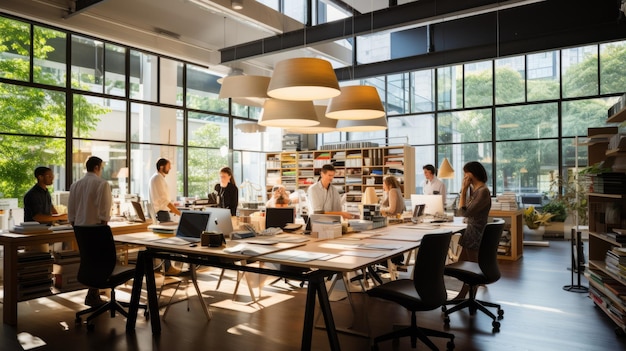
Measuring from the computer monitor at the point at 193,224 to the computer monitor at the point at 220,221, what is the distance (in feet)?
0.21

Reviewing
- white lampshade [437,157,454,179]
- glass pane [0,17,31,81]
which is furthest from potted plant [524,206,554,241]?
glass pane [0,17,31,81]

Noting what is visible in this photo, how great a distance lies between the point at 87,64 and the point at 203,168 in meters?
3.74

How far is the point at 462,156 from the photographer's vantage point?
488 inches

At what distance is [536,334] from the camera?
14.1ft

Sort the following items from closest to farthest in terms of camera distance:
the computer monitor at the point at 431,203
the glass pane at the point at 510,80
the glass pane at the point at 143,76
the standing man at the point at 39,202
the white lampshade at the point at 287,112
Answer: the white lampshade at the point at 287,112 → the standing man at the point at 39,202 → the computer monitor at the point at 431,203 → the glass pane at the point at 143,76 → the glass pane at the point at 510,80

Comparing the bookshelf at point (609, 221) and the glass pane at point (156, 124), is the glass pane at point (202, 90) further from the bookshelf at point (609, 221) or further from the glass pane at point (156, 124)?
the bookshelf at point (609, 221)

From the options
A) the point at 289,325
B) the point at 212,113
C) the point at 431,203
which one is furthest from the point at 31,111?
the point at 431,203

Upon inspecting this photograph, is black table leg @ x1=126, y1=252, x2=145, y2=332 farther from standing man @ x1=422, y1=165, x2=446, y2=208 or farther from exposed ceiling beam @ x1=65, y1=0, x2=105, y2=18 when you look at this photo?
standing man @ x1=422, y1=165, x2=446, y2=208

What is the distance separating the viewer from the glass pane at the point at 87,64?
29.0 ft

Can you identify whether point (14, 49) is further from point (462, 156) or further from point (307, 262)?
point (462, 156)

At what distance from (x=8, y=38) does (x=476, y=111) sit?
34.9 feet

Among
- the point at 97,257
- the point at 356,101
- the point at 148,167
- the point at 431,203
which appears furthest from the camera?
the point at 148,167

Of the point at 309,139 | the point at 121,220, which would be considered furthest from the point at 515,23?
the point at 121,220

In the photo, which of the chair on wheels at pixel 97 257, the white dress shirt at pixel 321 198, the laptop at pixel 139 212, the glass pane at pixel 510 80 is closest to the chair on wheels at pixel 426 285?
the chair on wheels at pixel 97 257
